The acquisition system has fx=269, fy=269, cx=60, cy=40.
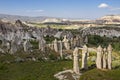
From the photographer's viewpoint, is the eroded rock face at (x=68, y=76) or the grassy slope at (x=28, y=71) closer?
the eroded rock face at (x=68, y=76)

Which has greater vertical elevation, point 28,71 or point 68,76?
point 68,76

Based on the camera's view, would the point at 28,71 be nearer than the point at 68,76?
No

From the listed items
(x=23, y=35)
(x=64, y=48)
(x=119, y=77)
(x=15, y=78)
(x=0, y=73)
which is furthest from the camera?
(x=23, y=35)

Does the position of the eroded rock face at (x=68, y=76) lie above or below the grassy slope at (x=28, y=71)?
above

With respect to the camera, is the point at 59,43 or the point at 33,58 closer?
the point at 33,58

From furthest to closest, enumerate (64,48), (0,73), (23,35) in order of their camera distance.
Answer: (23,35) < (64,48) < (0,73)

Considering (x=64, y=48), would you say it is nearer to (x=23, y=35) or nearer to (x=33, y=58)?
(x=33, y=58)

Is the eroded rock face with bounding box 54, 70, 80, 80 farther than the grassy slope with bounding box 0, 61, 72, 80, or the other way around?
the grassy slope with bounding box 0, 61, 72, 80

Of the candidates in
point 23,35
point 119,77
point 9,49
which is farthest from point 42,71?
→ point 23,35
